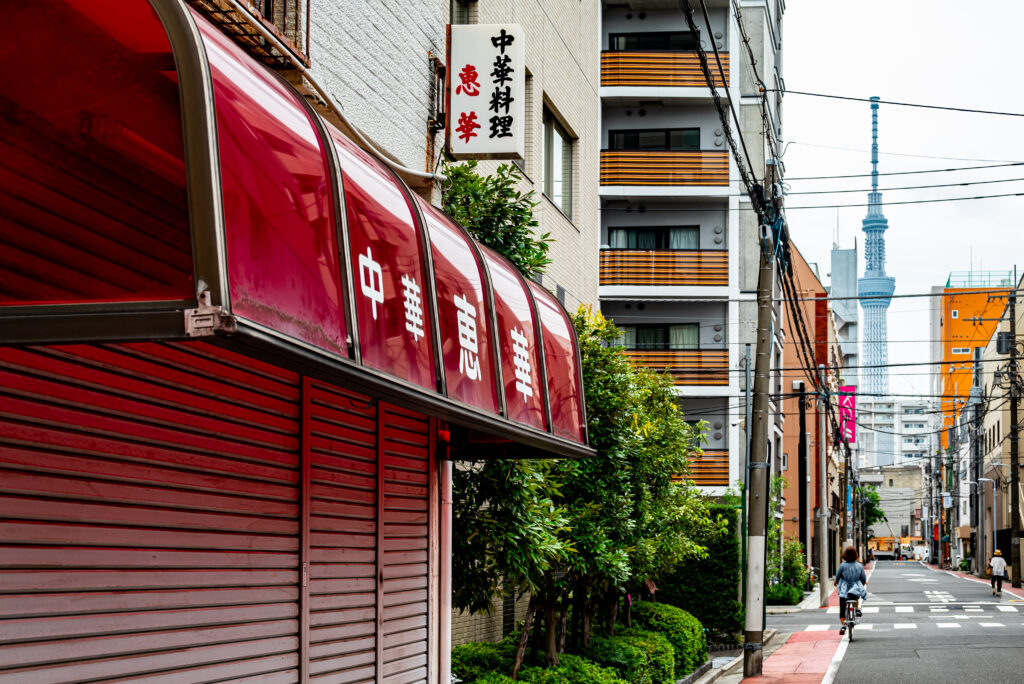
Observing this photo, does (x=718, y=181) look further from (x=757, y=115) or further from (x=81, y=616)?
(x=81, y=616)

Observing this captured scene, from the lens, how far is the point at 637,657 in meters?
15.9

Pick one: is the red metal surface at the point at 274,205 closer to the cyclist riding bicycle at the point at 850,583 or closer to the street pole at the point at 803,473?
the cyclist riding bicycle at the point at 850,583

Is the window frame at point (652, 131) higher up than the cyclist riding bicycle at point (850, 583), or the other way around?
the window frame at point (652, 131)

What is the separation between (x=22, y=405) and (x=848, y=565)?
79.0 feet

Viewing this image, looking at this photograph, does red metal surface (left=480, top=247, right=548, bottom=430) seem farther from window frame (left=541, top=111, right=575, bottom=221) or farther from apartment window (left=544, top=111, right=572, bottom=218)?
apartment window (left=544, top=111, right=572, bottom=218)

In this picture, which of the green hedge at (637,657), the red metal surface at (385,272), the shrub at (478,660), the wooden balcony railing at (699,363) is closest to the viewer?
the red metal surface at (385,272)

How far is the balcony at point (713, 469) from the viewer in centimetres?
4197

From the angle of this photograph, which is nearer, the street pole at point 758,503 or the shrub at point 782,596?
the street pole at point 758,503

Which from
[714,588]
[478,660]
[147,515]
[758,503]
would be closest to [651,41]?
[714,588]

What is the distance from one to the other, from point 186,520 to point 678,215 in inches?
1548

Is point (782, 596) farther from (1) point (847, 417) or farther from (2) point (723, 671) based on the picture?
(1) point (847, 417)

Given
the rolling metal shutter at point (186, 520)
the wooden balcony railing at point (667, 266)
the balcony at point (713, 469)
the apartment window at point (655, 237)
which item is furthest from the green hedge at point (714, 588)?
the rolling metal shutter at point (186, 520)

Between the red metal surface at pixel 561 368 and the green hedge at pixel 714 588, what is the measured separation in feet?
53.1

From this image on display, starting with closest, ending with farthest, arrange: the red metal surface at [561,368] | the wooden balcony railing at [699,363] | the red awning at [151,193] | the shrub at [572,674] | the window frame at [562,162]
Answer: the red awning at [151,193]
the red metal surface at [561,368]
the shrub at [572,674]
the window frame at [562,162]
the wooden balcony railing at [699,363]
